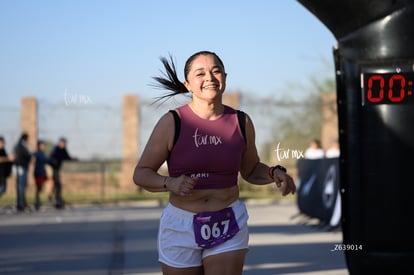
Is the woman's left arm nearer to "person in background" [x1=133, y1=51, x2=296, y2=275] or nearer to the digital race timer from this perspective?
"person in background" [x1=133, y1=51, x2=296, y2=275]

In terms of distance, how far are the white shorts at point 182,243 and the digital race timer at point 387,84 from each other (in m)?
2.83

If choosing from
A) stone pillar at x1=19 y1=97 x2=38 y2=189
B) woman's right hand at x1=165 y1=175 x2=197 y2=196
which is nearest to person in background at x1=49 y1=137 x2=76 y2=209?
stone pillar at x1=19 y1=97 x2=38 y2=189

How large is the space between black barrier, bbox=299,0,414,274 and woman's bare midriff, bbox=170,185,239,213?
2783 millimetres

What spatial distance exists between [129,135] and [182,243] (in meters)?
24.0

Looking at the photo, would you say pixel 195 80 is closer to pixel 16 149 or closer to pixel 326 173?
pixel 326 173

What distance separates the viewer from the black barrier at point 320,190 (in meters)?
14.6

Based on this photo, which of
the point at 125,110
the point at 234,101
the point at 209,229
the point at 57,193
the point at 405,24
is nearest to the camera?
the point at 209,229

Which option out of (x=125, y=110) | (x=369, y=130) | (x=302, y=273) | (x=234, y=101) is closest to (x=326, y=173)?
(x=302, y=273)

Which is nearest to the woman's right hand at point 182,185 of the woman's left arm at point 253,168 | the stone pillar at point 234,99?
the woman's left arm at point 253,168

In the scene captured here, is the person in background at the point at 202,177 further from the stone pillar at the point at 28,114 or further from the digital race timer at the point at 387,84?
the stone pillar at the point at 28,114

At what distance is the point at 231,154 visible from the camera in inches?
197

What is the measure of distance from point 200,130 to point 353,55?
290cm

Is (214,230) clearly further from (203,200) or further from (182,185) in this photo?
(182,185)

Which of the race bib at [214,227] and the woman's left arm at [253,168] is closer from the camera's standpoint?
the race bib at [214,227]
